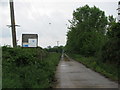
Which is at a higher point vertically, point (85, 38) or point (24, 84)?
point (85, 38)

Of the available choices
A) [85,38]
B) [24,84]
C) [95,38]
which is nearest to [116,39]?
[24,84]

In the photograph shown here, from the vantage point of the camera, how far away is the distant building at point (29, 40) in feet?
68.4

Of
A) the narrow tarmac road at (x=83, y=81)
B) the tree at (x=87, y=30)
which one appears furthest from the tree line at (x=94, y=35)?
the narrow tarmac road at (x=83, y=81)

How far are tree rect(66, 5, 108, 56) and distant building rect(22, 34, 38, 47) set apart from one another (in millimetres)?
17858

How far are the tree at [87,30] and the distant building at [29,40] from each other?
17.9m

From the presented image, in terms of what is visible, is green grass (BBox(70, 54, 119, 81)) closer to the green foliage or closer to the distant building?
the green foliage

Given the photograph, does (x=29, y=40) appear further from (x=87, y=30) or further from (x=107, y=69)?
(x=87, y=30)

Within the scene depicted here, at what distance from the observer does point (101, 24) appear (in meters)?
66.1

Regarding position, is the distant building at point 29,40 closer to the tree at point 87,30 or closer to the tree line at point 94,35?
the tree line at point 94,35

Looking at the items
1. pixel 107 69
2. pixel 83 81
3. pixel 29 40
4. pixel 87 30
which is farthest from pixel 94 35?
pixel 83 81

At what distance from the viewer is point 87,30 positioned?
55.8 m

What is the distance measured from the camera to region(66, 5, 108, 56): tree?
47375mm

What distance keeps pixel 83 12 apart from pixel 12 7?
47572 millimetres

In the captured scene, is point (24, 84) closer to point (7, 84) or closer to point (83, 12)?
point (7, 84)
